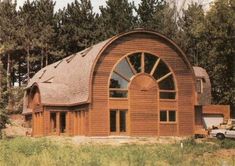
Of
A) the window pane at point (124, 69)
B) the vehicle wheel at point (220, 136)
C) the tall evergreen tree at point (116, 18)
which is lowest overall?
the vehicle wheel at point (220, 136)

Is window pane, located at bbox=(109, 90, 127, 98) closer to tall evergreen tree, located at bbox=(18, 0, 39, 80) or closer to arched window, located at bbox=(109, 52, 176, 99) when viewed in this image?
arched window, located at bbox=(109, 52, 176, 99)

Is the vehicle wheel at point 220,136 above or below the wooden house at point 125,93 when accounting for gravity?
below

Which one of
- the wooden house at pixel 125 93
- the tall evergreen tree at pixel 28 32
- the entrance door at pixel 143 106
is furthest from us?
the tall evergreen tree at pixel 28 32

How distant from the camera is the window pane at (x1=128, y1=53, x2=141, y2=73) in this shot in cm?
4009

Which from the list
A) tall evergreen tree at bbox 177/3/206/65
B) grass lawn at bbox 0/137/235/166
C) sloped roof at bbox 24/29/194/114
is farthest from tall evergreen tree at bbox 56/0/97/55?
grass lawn at bbox 0/137/235/166

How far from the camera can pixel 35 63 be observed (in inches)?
3031

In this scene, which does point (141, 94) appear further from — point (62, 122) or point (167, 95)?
point (62, 122)

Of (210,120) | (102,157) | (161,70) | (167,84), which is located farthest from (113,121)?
(102,157)

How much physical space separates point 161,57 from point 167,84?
2222 millimetres

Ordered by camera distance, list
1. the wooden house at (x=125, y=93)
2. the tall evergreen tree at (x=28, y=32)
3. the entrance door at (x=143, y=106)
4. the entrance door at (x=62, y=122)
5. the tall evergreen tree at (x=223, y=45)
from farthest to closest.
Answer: the tall evergreen tree at (x=28, y=32) < the tall evergreen tree at (x=223, y=45) < the entrance door at (x=62, y=122) < the entrance door at (x=143, y=106) < the wooden house at (x=125, y=93)

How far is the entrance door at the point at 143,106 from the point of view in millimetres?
39406

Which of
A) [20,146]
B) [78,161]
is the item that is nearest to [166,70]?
[20,146]

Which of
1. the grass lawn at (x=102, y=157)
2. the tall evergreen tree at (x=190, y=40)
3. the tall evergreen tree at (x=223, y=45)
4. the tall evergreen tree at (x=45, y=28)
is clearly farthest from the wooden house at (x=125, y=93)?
the tall evergreen tree at (x=190, y=40)

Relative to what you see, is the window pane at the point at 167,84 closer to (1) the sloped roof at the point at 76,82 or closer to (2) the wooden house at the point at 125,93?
(2) the wooden house at the point at 125,93
